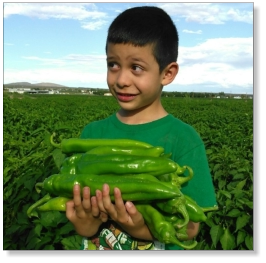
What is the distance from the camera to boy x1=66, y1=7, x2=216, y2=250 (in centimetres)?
275

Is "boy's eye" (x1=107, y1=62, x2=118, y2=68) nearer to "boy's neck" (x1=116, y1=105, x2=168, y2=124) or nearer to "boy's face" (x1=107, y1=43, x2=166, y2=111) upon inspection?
"boy's face" (x1=107, y1=43, x2=166, y2=111)

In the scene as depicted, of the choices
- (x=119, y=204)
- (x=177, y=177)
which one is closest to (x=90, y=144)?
(x=119, y=204)

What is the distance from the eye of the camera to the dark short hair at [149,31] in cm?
286

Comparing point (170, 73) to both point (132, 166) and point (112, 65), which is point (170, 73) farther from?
point (132, 166)

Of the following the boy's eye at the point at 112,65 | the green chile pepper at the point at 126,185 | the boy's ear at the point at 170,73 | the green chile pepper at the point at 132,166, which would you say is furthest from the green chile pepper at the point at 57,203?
the boy's ear at the point at 170,73

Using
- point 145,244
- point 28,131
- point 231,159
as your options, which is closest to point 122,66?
point 145,244

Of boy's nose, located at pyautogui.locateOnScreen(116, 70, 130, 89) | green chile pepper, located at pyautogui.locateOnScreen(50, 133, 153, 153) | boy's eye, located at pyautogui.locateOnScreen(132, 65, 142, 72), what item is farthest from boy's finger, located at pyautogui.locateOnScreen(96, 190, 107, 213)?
boy's eye, located at pyautogui.locateOnScreen(132, 65, 142, 72)

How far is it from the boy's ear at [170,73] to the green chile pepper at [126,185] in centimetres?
74

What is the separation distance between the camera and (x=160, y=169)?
2525mm

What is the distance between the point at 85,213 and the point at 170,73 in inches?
42.2

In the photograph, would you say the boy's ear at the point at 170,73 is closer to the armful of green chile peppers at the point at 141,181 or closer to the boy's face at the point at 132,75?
the boy's face at the point at 132,75

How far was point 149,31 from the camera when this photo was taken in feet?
9.58

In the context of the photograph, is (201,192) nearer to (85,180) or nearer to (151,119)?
(151,119)

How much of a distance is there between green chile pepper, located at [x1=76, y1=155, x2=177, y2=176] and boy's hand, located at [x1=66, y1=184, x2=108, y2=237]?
0.46ft
